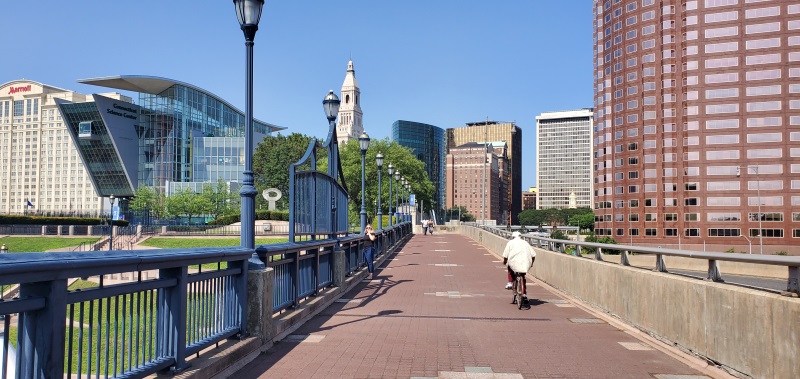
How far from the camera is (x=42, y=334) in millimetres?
3596

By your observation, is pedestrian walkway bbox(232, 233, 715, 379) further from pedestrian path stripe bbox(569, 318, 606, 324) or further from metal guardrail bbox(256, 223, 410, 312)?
metal guardrail bbox(256, 223, 410, 312)

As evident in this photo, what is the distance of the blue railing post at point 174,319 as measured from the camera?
521 centimetres

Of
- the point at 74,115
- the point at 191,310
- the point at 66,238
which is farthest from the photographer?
the point at 74,115

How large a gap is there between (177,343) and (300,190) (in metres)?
6.08

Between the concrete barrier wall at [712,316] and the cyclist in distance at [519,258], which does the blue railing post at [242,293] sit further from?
the cyclist in distance at [519,258]

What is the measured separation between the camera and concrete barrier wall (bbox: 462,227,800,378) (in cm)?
556

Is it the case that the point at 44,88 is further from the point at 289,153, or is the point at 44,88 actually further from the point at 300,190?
the point at 300,190

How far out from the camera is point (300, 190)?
1127cm

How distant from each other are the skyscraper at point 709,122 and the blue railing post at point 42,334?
304 feet

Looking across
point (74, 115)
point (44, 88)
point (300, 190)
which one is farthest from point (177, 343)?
point (44, 88)

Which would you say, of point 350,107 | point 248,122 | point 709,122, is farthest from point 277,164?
point 350,107

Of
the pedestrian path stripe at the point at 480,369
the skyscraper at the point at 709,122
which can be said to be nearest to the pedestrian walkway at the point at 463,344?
the pedestrian path stripe at the point at 480,369

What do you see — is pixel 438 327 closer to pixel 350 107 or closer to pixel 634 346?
pixel 634 346

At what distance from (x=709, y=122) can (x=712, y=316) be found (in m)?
94.2
